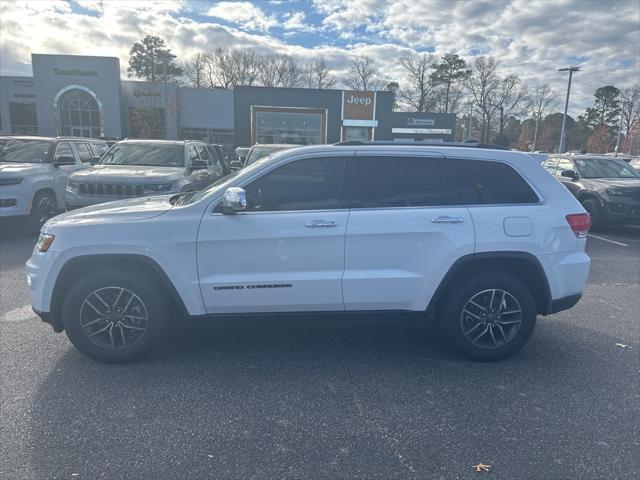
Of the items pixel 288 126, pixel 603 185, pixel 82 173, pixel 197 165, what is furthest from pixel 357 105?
pixel 82 173

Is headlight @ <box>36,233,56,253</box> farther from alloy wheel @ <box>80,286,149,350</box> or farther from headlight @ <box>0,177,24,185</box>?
headlight @ <box>0,177,24,185</box>

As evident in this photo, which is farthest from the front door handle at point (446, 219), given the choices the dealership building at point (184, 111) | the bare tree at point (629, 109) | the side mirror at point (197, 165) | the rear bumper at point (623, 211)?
the bare tree at point (629, 109)

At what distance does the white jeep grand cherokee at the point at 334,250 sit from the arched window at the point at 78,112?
1830 inches

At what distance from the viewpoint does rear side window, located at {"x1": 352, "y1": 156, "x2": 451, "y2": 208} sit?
3.80m

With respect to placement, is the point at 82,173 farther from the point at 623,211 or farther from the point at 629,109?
the point at 629,109

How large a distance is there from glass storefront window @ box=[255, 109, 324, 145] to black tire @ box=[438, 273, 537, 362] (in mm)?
38776

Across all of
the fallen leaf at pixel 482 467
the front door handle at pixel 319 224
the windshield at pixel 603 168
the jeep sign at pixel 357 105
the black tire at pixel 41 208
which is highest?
the jeep sign at pixel 357 105

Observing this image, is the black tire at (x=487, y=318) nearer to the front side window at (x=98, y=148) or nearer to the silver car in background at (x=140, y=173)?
the silver car in background at (x=140, y=173)

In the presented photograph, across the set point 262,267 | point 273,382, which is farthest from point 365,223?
point 273,382

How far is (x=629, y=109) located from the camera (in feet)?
204

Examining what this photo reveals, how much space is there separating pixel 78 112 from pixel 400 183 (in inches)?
1928

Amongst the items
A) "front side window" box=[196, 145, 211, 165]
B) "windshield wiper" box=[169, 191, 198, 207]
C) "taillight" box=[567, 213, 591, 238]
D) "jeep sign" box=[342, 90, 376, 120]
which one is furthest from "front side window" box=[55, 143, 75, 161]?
"jeep sign" box=[342, 90, 376, 120]

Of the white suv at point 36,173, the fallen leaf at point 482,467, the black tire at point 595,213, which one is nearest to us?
the fallen leaf at point 482,467

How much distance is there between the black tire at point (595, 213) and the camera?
1040 cm
